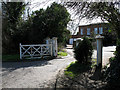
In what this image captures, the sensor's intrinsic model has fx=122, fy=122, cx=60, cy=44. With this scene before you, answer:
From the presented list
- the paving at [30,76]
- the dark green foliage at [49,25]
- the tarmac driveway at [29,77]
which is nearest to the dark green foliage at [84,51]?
the paving at [30,76]

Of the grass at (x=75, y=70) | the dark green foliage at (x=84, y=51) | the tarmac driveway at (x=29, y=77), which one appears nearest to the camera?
the tarmac driveway at (x=29, y=77)

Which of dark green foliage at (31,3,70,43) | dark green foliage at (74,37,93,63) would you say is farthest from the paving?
dark green foliage at (31,3,70,43)

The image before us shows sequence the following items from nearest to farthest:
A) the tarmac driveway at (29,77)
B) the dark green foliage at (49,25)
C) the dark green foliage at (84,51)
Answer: the tarmac driveway at (29,77) → the dark green foliage at (84,51) → the dark green foliage at (49,25)

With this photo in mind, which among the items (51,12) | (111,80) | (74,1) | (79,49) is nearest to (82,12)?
(74,1)

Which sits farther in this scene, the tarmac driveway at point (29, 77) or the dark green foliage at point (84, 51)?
the dark green foliage at point (84, 51)

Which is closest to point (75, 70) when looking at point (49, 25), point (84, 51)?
point (84, 51)

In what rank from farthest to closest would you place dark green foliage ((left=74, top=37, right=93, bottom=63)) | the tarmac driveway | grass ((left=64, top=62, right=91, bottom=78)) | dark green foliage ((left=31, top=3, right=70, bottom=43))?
dark green foliage ((left=31, top=3, right=70, bottom=43)) < dark green foliage ((left=74, top=37, right=93, bottom=63)) < grass ((left=64, top=62, right=91, bottom=78)) < the tarmac driveway

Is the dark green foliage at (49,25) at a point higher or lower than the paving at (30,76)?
higher

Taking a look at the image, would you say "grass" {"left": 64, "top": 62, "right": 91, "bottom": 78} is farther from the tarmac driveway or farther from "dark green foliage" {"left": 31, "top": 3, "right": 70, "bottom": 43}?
"dark green foliage" {"left": 31, "top": 3, "right": 70, "bottom": 43}

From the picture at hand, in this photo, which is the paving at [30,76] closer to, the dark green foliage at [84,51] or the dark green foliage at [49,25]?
the dark green foliage at [84,51]

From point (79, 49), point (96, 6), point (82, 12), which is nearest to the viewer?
point (96, 6)

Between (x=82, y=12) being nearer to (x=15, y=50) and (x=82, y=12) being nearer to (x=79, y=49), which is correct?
(x=79, y=49)

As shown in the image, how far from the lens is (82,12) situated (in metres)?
5.69

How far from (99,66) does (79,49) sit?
130 cm
